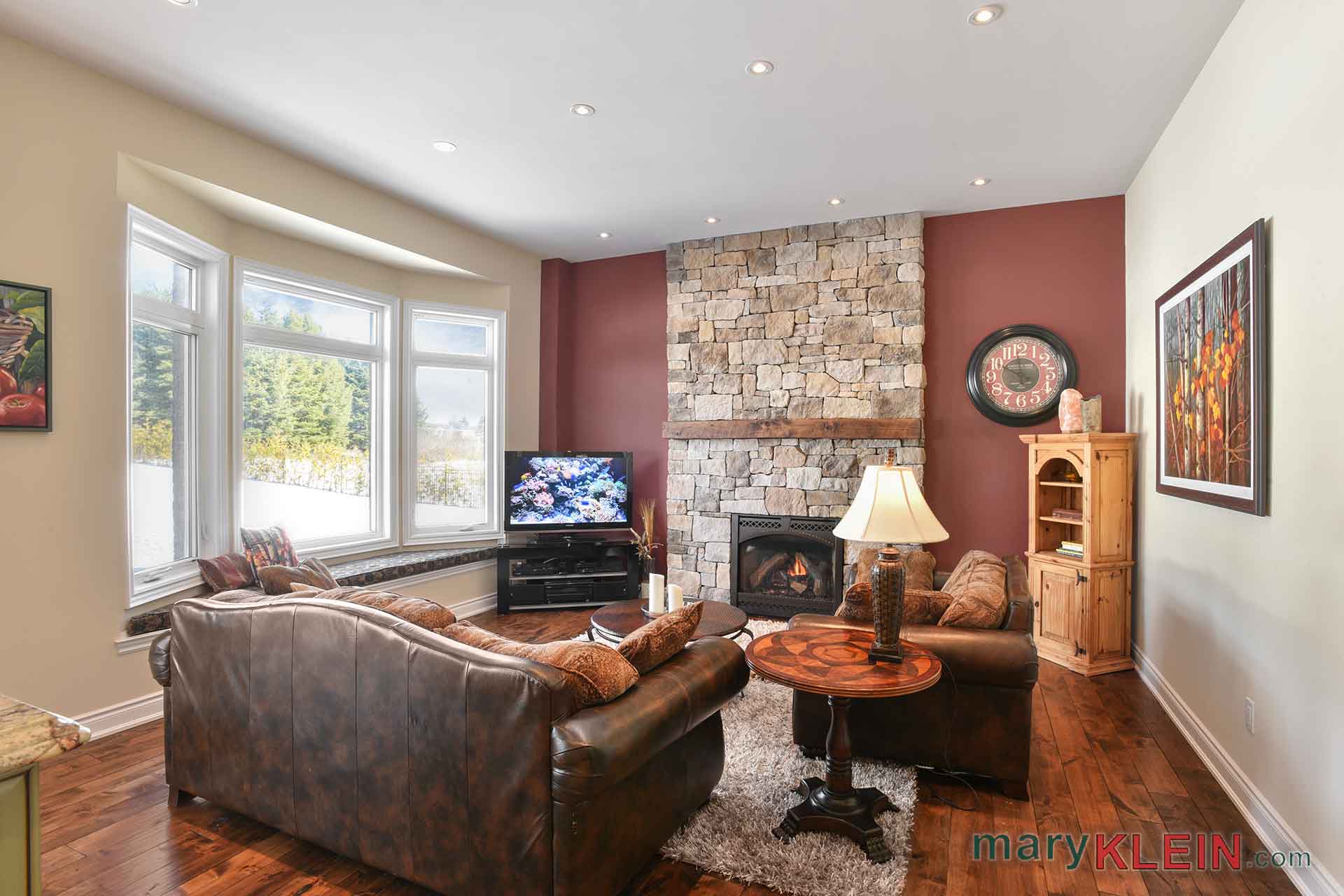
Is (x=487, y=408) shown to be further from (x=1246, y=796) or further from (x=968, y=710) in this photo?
(x=1246, y=796)

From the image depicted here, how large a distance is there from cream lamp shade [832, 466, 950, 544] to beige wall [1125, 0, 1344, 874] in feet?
3.60

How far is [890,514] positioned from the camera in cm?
244

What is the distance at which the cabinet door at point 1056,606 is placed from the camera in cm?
413

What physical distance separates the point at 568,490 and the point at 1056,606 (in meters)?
3.70

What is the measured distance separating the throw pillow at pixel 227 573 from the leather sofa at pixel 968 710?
Result: 2.85 metres

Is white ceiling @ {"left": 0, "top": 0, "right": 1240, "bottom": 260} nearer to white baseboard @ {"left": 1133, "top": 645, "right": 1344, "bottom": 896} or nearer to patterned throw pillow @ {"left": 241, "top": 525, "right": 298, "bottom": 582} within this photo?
patterned throw pillow @ {"left": 241, "top": 525, "right": 298, "bottom": 582}

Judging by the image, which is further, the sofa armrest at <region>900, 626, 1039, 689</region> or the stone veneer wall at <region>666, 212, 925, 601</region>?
the stone veneer wall at <region>666, 212, 925, 601</region>

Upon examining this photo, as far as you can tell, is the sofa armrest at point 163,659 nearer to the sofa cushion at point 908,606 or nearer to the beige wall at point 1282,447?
the sofa cushion at point 908,606

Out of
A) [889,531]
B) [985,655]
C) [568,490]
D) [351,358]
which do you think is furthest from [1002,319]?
[351,358]

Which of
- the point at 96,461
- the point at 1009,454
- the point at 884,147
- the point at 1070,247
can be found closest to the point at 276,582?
the point at 96,461

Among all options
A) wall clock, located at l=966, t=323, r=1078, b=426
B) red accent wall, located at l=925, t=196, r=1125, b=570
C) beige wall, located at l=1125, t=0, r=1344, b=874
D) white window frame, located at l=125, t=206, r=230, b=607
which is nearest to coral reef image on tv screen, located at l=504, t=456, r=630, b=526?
white window frame, located at l=125, t=206, r=230, b=607

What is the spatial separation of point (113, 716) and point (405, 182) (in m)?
3.39

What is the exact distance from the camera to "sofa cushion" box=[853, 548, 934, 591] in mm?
4027

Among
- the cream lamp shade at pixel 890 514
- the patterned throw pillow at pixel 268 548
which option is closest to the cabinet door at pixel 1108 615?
the cream lamp shade at pixel 890 514
